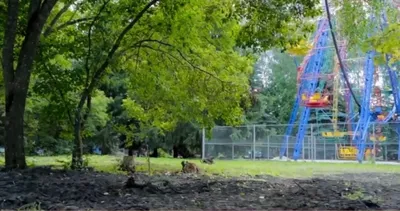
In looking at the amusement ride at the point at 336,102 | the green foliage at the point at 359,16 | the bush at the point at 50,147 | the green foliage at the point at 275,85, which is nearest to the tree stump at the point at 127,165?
the green foliage at the point at 359,16

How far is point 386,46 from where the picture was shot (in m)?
6.62

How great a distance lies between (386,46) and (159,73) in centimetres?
647

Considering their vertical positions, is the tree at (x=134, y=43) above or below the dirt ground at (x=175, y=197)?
above

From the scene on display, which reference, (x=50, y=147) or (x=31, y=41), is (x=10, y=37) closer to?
(x=31, y=41)

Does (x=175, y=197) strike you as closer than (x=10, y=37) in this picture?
Yes

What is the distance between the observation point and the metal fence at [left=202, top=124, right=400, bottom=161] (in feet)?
74.0

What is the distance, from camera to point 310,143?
24859 mm

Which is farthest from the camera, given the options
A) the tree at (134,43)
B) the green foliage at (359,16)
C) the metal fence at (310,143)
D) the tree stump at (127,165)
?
the metal fence at (310,143)

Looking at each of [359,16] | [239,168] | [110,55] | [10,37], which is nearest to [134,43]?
[110,55]

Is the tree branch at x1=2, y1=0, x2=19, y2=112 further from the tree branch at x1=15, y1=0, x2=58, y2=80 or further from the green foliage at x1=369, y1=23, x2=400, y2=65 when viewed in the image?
the green foliage at x1=369, y1=23, x2=400, y2=65

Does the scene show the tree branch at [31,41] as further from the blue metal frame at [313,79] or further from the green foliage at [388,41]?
the blue metal frame at [313,79]

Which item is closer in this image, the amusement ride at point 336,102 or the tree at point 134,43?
the tree at point 134,43

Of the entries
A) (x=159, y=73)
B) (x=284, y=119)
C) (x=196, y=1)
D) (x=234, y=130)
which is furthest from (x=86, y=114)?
(x=284, y=119)

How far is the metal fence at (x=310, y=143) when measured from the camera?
74.0 feet
